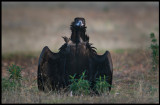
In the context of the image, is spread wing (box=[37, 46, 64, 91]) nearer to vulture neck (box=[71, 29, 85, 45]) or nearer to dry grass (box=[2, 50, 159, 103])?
dry grass (box=[2, 50, 159, 103])

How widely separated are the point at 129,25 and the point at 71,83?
15786mm

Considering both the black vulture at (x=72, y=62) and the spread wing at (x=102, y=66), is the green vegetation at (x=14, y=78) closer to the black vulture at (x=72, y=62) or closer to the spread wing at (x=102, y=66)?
the black vulture at (x=72, y=62)

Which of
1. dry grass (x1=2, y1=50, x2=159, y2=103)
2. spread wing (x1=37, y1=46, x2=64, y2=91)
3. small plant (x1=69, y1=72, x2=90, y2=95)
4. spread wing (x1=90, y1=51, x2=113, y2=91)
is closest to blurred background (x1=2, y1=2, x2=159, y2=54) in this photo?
dry grass (x1=2, y1=50, x2=159, y2=103)

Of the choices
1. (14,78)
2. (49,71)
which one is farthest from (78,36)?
(14,78)

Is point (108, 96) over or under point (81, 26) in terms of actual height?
under

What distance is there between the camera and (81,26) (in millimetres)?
8375

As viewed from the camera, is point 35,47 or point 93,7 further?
point 93,7

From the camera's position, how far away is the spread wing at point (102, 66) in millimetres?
8086

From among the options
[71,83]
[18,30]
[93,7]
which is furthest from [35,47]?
[93,7]

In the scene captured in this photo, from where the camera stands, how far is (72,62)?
8.39 meters

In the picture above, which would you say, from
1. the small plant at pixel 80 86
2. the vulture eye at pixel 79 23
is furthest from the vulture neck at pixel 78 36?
the small plant at pixel 80 86

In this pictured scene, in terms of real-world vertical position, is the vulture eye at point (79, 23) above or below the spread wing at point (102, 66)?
above

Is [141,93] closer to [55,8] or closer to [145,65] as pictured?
[145,65]

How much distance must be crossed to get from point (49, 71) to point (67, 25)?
13869 millimetres
